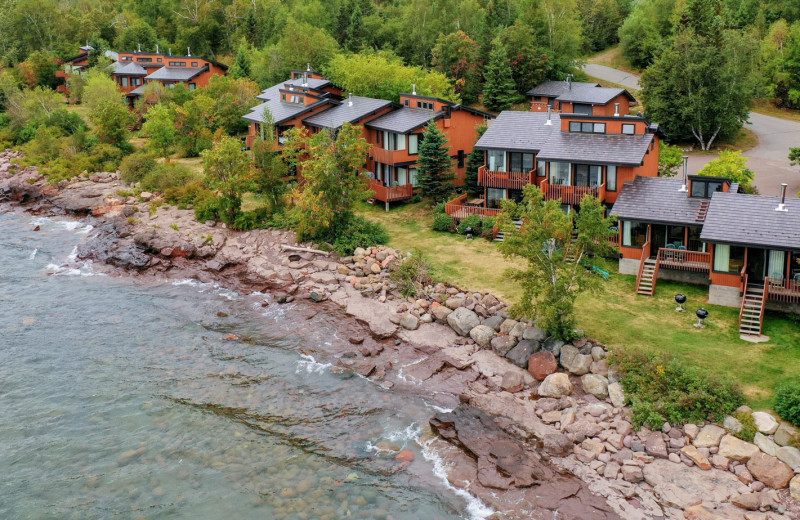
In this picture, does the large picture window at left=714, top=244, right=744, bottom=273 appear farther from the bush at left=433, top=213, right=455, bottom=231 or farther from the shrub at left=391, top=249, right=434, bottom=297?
the bush at left=433, top=213, right=455, bottom=231

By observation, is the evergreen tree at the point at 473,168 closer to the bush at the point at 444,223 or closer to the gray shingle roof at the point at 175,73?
the bush at the point at 444,223

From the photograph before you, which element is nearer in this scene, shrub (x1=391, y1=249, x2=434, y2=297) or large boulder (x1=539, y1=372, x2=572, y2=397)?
large boulder (x1=539, y1=372, x2=572, y2=397)

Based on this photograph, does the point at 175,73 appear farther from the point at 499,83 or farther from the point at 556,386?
the point at 556,386

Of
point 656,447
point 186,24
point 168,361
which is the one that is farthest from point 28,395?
point 186,24

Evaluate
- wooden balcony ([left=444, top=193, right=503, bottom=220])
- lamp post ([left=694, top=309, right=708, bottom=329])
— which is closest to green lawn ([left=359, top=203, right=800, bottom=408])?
lamp post ([left=694, top=309, right=708, bottom=329])

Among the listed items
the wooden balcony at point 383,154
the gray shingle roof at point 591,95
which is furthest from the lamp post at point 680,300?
the gray shingle roof at point 591,95

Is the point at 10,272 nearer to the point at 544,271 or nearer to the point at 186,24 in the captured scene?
the point at 544,271
